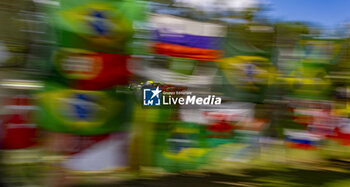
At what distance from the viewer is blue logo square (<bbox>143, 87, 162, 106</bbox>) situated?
2.90 metres

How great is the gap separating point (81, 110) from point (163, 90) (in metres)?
0.79

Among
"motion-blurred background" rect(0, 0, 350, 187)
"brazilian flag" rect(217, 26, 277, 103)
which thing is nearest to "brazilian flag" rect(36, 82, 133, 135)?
"motion-blurred background" rect(0, 0, 350, 187)

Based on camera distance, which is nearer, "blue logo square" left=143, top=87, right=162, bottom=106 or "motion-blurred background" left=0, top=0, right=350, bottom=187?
"motion-blurred background" left=0, top=0, right=350, bottom=187

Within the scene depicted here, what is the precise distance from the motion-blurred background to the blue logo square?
38mm

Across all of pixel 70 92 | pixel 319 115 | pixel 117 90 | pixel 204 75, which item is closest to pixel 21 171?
pixel 70 92

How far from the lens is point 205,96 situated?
3145 mm

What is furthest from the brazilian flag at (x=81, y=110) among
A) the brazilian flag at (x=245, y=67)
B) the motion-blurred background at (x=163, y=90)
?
the brazilian flag at (x=245, y=67)

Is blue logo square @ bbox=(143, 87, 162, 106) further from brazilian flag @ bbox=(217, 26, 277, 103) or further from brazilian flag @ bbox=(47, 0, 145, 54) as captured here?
brazilian flag @ bbox=(217, 26, 277, 103)

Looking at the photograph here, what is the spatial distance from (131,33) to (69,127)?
35.5 inches

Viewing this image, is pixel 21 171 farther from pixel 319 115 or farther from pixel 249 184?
pixel 319 115

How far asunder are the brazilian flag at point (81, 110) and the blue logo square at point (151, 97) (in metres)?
0.17

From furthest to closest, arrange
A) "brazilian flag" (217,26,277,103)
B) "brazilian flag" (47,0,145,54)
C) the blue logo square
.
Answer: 1. "brazilian flag" (217,26,277,103)
2. the blue logo square
3. "brazilian flag" (47,0,145,54)

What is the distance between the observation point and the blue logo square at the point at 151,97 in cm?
290

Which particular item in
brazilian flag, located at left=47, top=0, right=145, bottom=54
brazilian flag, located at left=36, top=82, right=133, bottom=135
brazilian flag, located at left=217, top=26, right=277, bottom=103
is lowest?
brazilian flag, located at left=36, top=82, right=133, bottom=135
